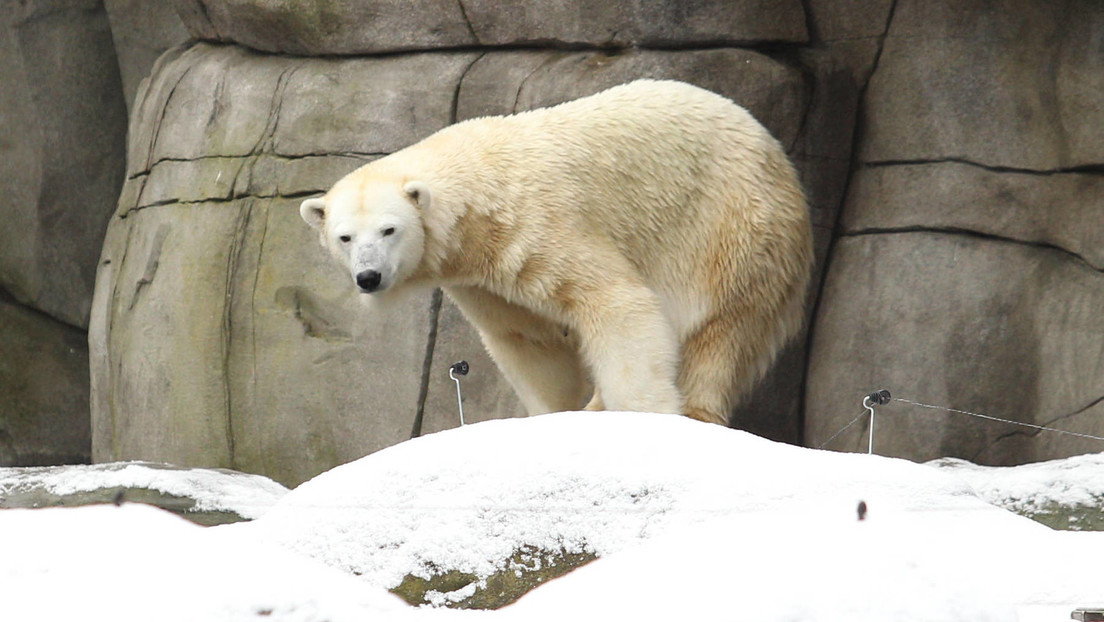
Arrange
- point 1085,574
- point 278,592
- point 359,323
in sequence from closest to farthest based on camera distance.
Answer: point 278,592, point 1085,574, point 359,323

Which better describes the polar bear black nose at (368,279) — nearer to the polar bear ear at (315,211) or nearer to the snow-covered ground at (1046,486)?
the polar bear ear at (315,211)

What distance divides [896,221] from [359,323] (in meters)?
2.45

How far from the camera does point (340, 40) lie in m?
6.05

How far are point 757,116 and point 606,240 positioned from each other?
4.35 ft

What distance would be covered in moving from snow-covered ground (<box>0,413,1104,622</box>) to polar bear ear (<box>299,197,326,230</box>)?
1.56m

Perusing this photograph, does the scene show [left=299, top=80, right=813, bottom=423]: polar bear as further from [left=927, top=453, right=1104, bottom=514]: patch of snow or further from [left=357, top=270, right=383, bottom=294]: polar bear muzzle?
[left=927, top=453, right=1104, bottom=514]: patch of snow

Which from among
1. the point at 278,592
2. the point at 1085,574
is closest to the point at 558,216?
the point at 1085,574

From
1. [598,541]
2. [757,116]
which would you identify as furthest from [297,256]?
[598,541]

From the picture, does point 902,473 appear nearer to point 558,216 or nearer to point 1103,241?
point 558,216

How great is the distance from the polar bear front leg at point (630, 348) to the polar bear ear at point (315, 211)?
95cm

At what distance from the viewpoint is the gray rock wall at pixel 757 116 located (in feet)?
18.3

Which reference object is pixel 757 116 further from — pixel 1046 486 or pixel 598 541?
pixel 598 541

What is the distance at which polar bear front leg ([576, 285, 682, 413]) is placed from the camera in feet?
14.2

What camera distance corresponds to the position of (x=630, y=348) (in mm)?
4336
